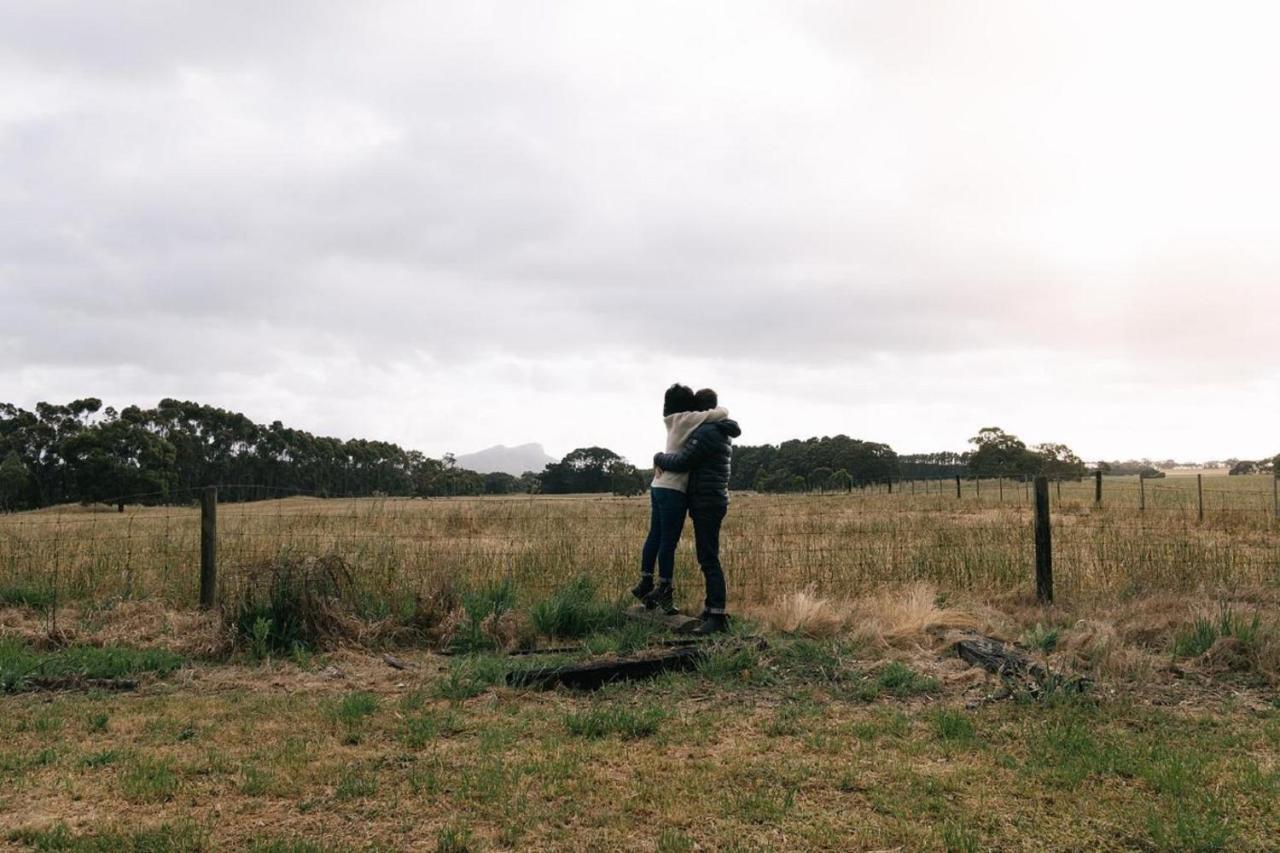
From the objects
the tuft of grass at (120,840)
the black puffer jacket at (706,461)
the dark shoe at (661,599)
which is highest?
the black puffer jacket at (706,461)

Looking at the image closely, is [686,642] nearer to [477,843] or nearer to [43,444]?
[477,843]

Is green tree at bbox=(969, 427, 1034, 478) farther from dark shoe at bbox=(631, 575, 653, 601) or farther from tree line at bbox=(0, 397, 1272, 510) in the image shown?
dark shoe at bbox=(631, 575, 653, 601)

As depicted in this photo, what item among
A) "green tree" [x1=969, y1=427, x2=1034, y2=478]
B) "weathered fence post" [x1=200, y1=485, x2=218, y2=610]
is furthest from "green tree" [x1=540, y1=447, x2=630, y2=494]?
"weathered fence post" [x1=200, y1=485, x2=218, y2=610]

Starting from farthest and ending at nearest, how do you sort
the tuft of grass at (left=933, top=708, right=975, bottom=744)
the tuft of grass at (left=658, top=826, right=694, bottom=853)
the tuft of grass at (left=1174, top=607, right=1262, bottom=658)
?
the tuft of grass at (left=1174, top=607, right=1262, bottom=658) → the tuft of grass at (left=933, top=708, right=975, bottom=744) → the tuft of grass at (left=658, top=826, right=694, bottom=853)

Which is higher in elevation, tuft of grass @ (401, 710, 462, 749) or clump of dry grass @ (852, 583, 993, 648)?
clump of dry grass @ (852, 583, 993, 648)

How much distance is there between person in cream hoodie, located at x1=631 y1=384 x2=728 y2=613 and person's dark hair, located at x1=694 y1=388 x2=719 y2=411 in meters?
0.05

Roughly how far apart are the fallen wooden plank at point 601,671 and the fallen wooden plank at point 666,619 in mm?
1069

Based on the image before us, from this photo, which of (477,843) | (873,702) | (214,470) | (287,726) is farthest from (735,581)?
(214,470)

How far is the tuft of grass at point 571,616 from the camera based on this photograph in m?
7.22

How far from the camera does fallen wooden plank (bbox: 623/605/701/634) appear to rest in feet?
23.3

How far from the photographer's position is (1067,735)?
4379 mm

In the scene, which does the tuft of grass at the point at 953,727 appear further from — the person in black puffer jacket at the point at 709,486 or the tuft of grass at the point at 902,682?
the person in black puffer jacket at the point at 709,486

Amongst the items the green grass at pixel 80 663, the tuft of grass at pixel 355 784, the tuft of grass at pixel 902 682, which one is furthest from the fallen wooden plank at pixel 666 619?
the green grass at pixel 80 663

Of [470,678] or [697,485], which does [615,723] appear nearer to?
[470,678]
